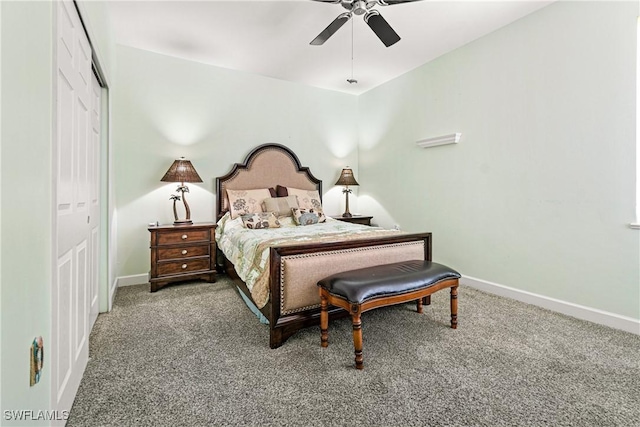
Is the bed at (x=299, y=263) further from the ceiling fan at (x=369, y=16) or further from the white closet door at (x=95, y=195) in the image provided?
the ceiling fan at (x=369, y=16)

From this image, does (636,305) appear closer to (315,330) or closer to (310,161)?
(315,330)

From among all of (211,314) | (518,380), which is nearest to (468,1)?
(518,380)

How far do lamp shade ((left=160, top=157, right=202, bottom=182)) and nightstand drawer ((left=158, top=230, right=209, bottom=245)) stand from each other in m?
0.62

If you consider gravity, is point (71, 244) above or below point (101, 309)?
above

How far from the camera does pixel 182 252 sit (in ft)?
11.5

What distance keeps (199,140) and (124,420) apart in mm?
3317

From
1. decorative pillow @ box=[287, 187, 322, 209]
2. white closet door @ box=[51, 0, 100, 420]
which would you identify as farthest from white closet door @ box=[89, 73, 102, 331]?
decorative pillow @ box=[287, 187, 322, 209]

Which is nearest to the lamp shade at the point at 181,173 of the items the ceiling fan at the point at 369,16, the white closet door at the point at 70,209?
the white closet door at the point at 70,209

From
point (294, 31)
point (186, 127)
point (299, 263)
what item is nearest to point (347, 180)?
point (294, 31)

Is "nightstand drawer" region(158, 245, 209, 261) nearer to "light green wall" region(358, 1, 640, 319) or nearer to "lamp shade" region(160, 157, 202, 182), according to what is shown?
"lamp shade" region(160, 157, 202, 182)

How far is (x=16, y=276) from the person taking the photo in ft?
2.93

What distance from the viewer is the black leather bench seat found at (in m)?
1.91

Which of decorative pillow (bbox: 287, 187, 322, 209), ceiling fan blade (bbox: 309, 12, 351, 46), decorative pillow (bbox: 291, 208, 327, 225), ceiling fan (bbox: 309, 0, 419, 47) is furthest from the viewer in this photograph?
decorative pillow (bbox: 287, 187, 322, 209)

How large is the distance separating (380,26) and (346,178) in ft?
8.49
